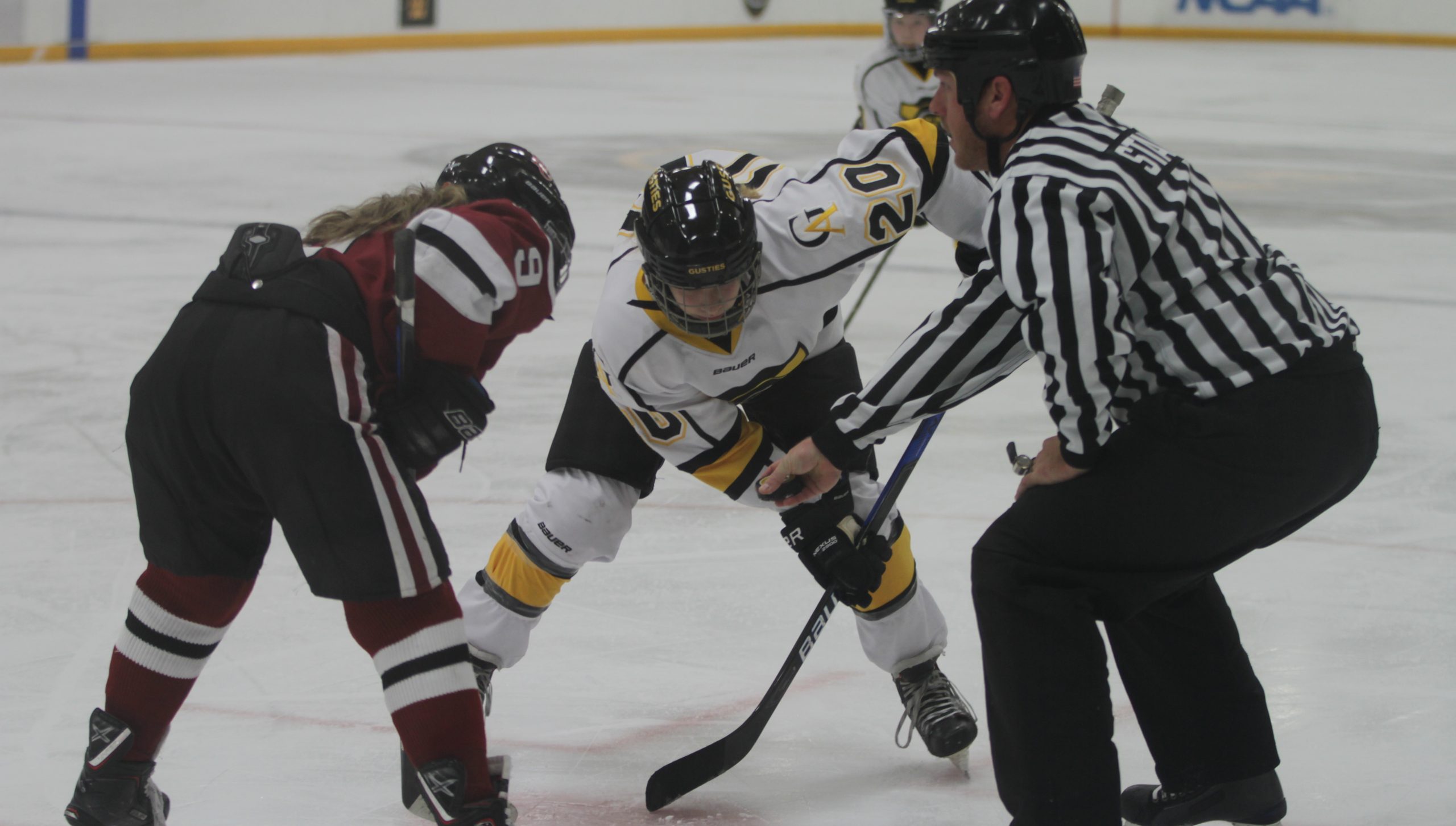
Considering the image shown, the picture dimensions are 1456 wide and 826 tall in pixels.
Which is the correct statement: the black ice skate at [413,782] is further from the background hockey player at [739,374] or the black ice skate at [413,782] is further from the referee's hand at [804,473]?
the referee's hand at [804,473]

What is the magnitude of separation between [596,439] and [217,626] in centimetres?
57

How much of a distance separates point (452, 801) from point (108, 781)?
42 centimetres

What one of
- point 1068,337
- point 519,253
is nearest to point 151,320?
point 519,253

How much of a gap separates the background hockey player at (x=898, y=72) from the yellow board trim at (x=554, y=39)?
698cm

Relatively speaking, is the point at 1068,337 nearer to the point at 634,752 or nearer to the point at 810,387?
the point at 810,387

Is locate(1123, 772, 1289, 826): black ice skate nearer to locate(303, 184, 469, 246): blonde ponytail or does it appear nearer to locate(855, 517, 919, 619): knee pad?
locate(855, 517, 919, 619): knee pad

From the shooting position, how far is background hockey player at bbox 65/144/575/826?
1.58m

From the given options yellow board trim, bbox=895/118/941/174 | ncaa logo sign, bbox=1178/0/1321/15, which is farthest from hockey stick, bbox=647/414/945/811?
ncaa logo sign, bbox=1178/0/1321/15

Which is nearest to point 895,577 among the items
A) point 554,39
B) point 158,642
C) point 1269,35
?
point 158,642

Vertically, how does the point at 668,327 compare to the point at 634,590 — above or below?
above

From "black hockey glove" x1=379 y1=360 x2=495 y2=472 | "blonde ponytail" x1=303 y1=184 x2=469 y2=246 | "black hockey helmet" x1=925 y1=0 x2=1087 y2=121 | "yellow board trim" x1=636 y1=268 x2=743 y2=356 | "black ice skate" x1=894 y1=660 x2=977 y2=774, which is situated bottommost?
"black ice skate" x1=894 y1=660 x2=977 y2=774

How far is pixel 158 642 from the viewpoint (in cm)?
173

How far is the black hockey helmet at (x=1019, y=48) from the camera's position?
1521 mm

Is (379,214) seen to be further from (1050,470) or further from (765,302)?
(1050,470)
